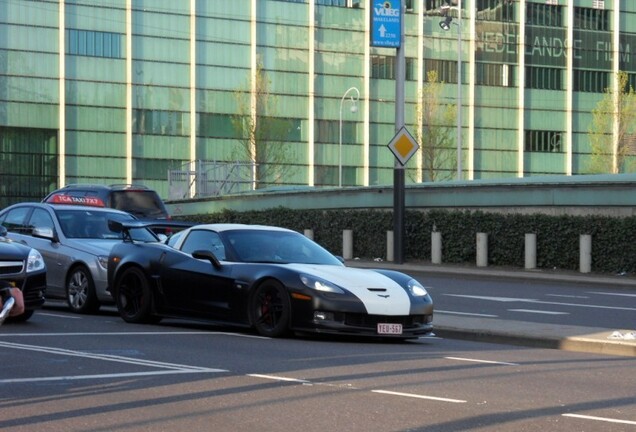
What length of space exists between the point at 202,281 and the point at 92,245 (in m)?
3.29

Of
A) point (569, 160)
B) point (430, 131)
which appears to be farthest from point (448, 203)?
point (569, 160)

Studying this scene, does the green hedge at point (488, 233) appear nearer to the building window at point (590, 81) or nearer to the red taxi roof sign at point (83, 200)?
the red taxi roof sign at point (83, 200)

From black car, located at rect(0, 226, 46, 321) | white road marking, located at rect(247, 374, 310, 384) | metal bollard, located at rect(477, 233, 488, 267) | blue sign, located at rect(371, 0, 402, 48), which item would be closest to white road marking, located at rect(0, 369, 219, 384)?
white road marking, located at rect(247, 374, 310, 384)

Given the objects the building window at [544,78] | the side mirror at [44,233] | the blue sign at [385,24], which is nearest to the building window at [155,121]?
the building window at [544,78]

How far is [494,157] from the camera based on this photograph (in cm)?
8794

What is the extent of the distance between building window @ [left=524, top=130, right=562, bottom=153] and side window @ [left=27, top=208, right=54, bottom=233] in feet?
235

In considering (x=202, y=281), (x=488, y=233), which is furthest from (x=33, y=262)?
(x=488, y=233)

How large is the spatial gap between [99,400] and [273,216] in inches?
1455

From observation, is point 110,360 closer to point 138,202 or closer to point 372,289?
point 372,289

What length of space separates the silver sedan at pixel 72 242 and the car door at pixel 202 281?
195cm

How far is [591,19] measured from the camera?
8806 centimetres

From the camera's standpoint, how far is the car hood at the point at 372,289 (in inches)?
570

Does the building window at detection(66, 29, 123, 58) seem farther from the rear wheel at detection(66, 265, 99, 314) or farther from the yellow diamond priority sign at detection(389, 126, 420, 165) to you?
the rear wheel at detection(66, 265, 99, 314)

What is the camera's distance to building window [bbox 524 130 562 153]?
8825cm
